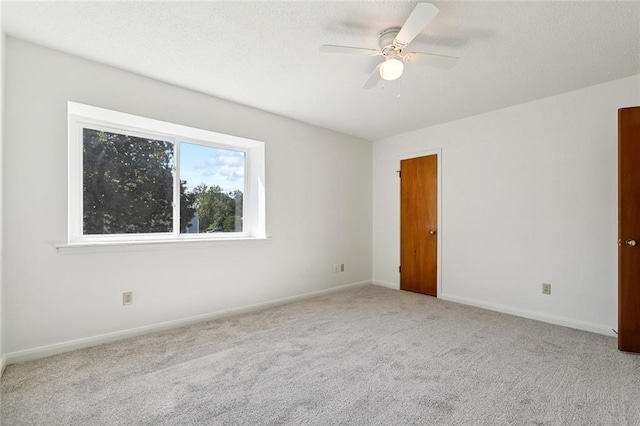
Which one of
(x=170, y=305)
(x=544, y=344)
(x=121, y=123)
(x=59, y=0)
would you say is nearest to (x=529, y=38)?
(x=544, y=344)

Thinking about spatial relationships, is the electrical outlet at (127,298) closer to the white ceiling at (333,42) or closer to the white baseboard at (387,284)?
the white ceiling at (333,42)

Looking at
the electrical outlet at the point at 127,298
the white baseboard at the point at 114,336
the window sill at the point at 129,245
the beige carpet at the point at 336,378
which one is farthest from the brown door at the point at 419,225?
the electrical outlet at the point at 127,298

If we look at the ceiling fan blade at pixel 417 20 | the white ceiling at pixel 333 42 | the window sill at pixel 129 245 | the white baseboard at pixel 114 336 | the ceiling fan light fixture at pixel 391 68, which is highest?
the white ceiling at pixel 333 42

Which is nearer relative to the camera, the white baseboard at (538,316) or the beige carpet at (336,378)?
the beige carpet at (336,378)

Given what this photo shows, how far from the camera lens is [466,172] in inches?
155

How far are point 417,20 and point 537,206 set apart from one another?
8.70 feet

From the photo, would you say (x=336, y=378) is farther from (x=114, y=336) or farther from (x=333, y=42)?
(x=333, y=42)

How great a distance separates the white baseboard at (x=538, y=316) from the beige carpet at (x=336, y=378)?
0.45 ft

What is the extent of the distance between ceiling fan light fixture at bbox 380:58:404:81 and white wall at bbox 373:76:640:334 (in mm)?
2156

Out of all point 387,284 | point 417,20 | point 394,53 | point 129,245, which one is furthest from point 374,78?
point 387,284

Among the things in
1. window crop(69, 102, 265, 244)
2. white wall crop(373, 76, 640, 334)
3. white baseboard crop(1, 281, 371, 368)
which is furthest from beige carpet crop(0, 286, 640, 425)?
window crop(69, 102, 265, 244)

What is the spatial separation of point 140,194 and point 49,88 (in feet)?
3.54

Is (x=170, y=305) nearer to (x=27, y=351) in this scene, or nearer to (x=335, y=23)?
(x=27, y=351)

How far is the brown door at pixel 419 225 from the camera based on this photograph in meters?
4.26
